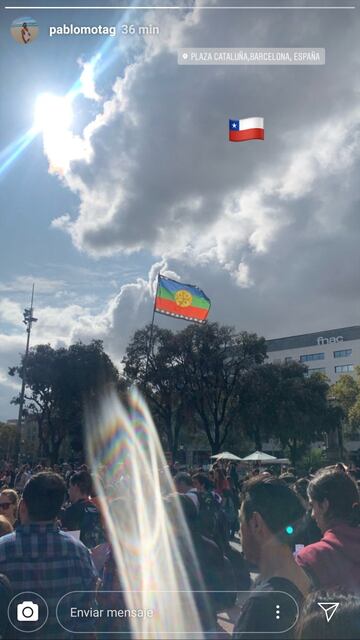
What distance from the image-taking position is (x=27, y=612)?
256 cm

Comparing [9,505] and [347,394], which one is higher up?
[347,394]

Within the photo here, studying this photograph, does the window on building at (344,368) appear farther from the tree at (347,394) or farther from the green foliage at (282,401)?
the green foliage at (282,401)

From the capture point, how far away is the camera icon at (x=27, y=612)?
2.54 m

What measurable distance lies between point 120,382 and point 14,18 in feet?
118

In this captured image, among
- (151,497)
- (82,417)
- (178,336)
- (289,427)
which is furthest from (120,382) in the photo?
(151,497)

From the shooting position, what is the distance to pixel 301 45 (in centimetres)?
352

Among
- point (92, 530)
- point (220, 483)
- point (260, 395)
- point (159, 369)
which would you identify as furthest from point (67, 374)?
point (92, 530)

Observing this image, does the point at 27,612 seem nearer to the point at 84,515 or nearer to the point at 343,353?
the point at 84,515

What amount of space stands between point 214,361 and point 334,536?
97.3 feet

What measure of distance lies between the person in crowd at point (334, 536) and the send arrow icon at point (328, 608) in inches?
68.6

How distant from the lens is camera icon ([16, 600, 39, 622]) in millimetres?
2545

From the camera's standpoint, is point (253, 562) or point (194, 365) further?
point (194, 365)

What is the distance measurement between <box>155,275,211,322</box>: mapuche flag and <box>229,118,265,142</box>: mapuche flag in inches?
677

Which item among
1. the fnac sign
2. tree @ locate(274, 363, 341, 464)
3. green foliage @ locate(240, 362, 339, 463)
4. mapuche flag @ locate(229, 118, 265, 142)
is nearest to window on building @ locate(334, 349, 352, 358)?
the fnac sign
